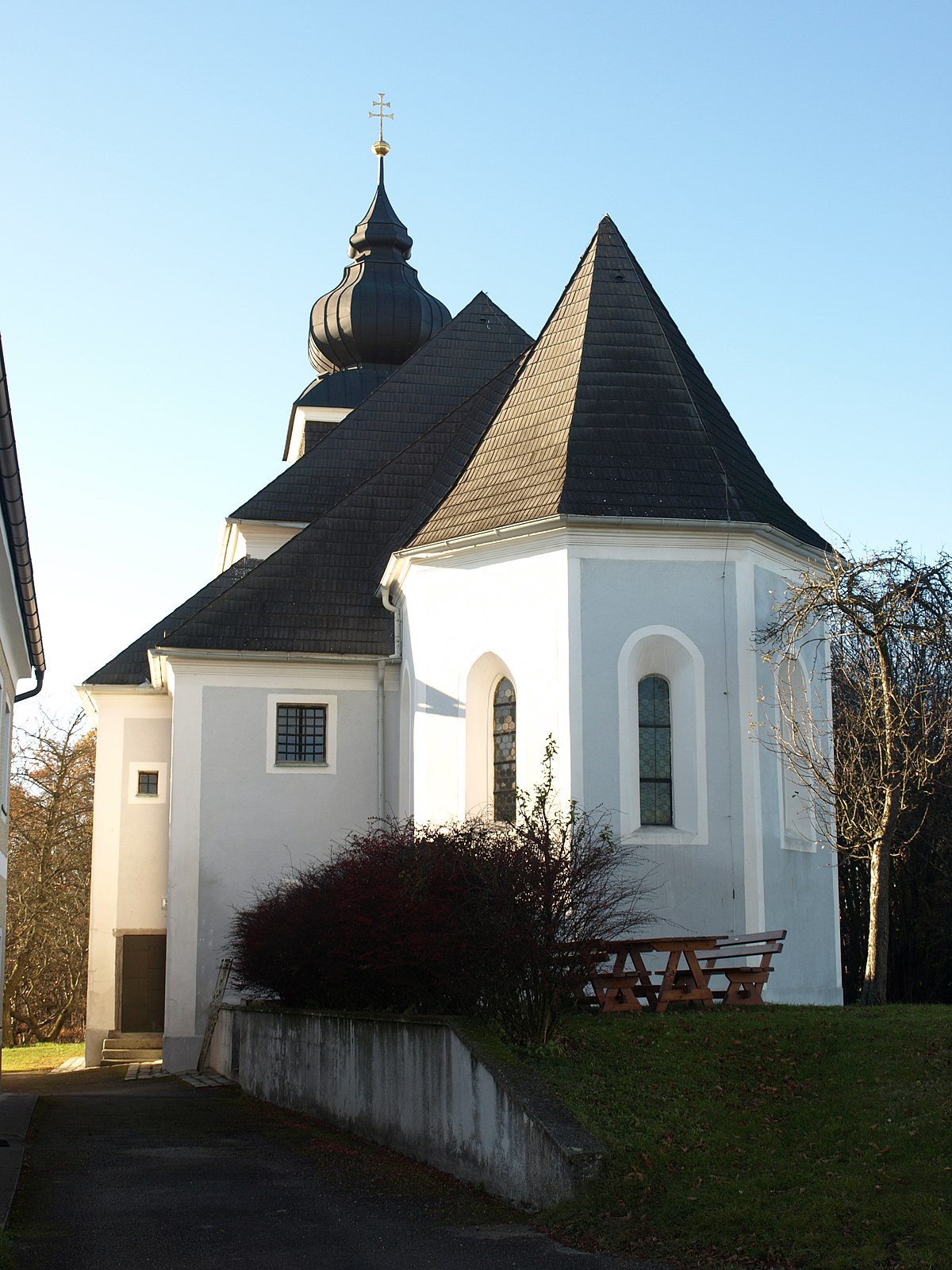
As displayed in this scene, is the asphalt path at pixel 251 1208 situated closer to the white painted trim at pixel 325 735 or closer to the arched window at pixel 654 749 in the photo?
the arched window at pixel 654 749

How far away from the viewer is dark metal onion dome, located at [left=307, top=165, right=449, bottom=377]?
127 ft

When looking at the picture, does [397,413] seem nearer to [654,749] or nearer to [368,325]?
[368,325]

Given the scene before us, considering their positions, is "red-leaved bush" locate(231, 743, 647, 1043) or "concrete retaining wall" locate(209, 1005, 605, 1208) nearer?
"concrete retaining wall" locate(209, 1005, 605, 1208)

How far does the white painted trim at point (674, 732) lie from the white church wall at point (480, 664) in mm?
839

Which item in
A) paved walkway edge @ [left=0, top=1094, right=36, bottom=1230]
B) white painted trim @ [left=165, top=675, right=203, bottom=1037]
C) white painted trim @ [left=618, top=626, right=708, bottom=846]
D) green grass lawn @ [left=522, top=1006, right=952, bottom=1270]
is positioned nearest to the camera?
green grass lawn @ [left=522, top=1006, right=952, bottom=1270]

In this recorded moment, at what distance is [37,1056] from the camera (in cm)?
3491

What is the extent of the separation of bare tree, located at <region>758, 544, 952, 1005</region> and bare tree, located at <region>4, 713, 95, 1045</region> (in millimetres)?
28186

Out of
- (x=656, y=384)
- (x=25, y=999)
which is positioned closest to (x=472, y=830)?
(x=656, y=384)

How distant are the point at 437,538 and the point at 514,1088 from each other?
1166 centimetres

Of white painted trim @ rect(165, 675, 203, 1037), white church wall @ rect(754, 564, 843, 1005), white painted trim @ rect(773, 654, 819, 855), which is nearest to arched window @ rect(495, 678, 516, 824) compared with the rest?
white church wall @ rect(754, 564, 843, 1005)

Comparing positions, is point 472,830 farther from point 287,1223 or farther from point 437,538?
point 437,538

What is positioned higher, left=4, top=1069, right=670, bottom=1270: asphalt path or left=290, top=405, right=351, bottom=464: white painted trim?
left=290, top=405, right=351, bottom=464: white painted trim

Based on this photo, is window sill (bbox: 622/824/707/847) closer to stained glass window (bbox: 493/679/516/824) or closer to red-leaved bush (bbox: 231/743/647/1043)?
stained glass window (bbox: 493/679/516/824)

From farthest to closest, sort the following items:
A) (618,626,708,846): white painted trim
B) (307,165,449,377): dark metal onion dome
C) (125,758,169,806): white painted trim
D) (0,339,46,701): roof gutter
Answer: (307,165,449,377): dark metal onion dome < (125,758,169,806): white painted trim < (618,626,708,846): white painted trim < (0,339,46,701): roof gutter
